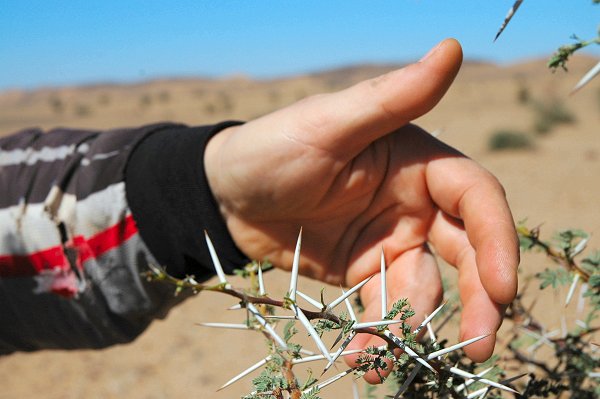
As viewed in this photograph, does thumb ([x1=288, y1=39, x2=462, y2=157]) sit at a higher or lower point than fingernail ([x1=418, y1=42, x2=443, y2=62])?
lower

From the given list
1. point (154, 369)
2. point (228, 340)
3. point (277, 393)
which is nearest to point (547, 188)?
point (228, 340)

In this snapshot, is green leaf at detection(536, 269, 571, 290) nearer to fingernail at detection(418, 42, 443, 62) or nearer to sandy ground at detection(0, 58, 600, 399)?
Result: sandy ground at detection(0, 58, 600, 399)

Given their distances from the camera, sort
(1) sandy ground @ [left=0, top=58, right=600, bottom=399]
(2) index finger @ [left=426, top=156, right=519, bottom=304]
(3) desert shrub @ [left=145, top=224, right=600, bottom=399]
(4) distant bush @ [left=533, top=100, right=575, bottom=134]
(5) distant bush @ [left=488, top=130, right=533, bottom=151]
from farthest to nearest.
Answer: (4) distant bush @ [left=533, top=100, right=575, bottom=134]
(5) distant bush @ [left=488, top=130, right=533, bottom=151]
(1) sandy ground @ [left=0, top=58, right=600, bottom=399]
(2) index finger @ [left=426, top=156, right=519, bottom=304]
(3) desert shrub @ [left=145, top=224, right=600, bottom=399]

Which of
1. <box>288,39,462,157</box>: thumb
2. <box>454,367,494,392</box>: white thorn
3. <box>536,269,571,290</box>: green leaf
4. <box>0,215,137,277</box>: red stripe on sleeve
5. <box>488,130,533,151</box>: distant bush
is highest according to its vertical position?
<box>288,39,462,157</box>: thumb

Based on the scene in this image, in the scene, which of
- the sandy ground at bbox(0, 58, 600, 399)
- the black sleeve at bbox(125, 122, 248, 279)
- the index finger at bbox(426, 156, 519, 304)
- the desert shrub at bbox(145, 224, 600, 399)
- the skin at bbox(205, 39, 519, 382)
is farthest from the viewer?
the sandy ground at bbox(0, 58, 600, 399)

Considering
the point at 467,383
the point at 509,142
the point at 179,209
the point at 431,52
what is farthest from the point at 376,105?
the point at 509,142

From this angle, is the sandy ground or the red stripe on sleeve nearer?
the red stripe on sleeve

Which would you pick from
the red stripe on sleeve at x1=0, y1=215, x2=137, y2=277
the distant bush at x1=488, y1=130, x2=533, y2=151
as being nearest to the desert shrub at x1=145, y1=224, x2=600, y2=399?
the red stripe on sleeve at x1=0, y1=215, x2=137, y2=277

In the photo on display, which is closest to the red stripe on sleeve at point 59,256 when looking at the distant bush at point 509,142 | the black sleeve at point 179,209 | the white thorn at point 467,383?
the black sleeve at point 179,209
